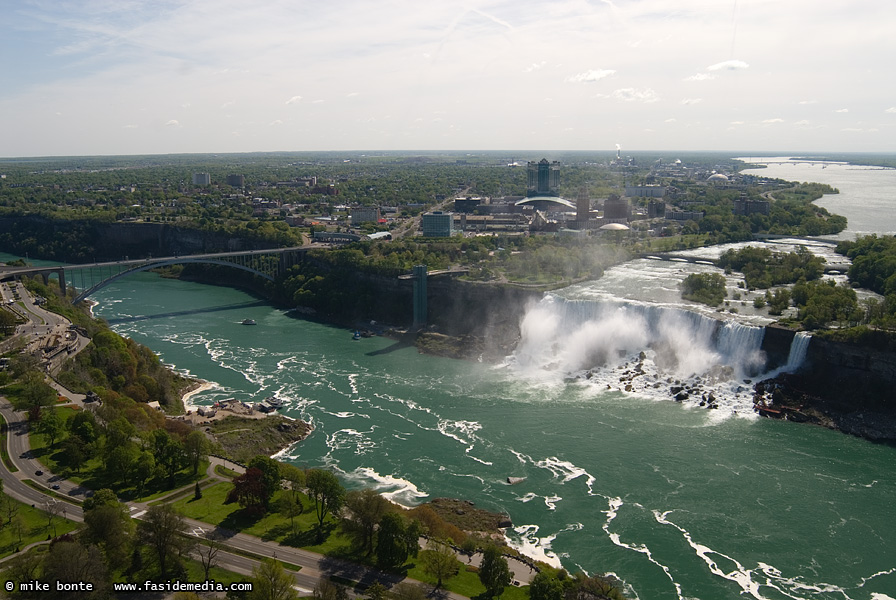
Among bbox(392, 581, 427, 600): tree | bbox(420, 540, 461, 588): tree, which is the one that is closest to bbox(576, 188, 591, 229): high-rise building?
bbox(420, 540, 461, 588): tree

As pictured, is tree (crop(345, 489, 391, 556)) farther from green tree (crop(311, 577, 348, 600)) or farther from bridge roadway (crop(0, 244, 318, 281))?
bridge roadway (crop(0, 244, 318, 281))

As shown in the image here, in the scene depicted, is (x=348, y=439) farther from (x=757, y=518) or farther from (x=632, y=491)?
(x=757, y=518)

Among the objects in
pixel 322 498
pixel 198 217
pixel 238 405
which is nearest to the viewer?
pixel 322 498

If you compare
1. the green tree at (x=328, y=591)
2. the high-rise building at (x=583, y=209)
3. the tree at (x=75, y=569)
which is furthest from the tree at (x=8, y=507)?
the high-rise building at (x=583, y=209)

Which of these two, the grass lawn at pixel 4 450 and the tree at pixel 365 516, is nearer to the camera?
the tree at pixel 365 516

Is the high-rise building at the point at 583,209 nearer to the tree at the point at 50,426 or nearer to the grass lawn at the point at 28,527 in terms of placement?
the tree at the point at 50,426

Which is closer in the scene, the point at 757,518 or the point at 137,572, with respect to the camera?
the point at 137,572

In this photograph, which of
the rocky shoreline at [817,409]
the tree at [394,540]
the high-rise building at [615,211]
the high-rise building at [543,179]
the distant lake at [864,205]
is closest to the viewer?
the tree at [394,540]

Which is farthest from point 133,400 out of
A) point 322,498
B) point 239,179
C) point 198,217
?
point 239,179
